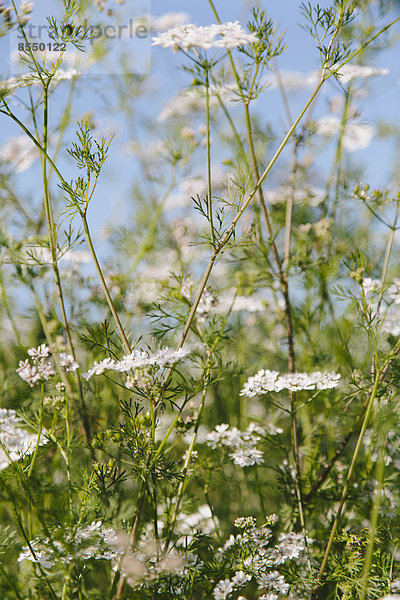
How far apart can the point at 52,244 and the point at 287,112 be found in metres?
0.98

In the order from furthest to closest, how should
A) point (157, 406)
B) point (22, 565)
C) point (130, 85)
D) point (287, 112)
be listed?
point (130, 85) < point (287, 112) < point (22, 565) < point (157, 406)

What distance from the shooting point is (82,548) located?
1.17 meters

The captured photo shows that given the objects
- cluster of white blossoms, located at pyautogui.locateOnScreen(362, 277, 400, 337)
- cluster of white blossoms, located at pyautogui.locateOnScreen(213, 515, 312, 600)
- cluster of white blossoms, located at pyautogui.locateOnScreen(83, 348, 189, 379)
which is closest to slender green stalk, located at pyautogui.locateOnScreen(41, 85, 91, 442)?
cluster of white blossoms, located at pyautogui.locateOnScreen(83, 348, 189, 379)

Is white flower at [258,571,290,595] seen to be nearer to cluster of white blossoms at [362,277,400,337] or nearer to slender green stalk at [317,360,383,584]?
slender green stalk at [317,360,383,584]

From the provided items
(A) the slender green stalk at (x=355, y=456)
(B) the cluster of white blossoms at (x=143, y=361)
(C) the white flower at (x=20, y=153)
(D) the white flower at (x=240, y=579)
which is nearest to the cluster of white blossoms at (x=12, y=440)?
(B) the cluster of white blossoms at (x=143, y=361)

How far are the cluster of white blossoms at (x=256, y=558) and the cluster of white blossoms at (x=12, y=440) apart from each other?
0.55 metres

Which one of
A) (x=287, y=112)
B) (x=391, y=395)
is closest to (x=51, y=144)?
(x=287, y=112)

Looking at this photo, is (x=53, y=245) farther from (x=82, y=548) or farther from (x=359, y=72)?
(x=359, y=72)

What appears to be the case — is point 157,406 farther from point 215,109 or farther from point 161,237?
point 215,109

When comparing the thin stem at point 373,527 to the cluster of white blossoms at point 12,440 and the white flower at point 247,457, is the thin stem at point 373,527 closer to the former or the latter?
the white flower at point 247,457

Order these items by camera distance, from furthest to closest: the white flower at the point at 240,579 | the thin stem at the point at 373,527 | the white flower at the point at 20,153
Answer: the white flower at the point at 20,153, the white flower at the point at 240,579, the thin stem at the point at 373,527

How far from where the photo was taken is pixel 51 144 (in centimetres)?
222

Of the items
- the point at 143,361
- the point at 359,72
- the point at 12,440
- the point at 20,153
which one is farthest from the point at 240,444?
the point at 20,153

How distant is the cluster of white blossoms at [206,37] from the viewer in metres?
1.11
